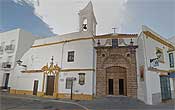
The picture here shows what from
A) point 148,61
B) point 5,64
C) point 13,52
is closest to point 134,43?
point 148,61

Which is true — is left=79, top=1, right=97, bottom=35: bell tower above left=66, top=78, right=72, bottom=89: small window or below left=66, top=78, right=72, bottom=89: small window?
above

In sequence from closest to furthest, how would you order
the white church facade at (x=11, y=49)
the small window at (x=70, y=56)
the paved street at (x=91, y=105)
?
the paved street at (x=91, y=105), the small window at (x=70, y=56), the white church facade at (x=11, y=49)

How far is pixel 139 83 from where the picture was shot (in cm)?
1272

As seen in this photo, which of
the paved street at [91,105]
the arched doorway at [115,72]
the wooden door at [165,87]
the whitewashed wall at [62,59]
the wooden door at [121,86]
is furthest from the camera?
the whitewashed wall at [62,59]

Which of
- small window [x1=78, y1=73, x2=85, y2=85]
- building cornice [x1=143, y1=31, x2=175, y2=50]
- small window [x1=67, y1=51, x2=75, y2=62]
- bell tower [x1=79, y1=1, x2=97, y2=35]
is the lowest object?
small window [x1=78, y1=73, x2=85, y2=85]

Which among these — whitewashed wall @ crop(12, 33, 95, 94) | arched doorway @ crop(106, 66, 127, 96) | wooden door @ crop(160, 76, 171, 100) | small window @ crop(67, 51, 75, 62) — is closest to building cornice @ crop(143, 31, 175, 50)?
wooden door @ crop(160, 76, 171, 100)

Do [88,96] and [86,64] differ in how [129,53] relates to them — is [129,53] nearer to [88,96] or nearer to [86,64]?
[86,64]

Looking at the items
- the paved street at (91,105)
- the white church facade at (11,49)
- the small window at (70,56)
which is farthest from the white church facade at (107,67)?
the white church facade at (11,49)

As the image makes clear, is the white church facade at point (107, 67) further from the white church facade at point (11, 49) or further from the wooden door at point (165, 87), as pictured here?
the white church facade at point (11, 49)

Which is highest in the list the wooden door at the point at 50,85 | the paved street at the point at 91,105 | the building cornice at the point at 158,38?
the building cornice at the point at 158,38

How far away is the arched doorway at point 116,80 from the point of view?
44.5 feet

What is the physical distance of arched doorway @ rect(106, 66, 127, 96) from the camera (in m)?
13.6

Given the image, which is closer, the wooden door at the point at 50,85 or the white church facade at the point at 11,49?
the wooden door at the point at 50,85

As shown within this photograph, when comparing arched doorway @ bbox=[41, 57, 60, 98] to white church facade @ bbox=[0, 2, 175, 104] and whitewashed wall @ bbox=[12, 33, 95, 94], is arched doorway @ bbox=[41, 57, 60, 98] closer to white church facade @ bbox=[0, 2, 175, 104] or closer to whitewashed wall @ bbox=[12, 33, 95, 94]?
white church facade @ bbox=[0, 2, 175, 104]
